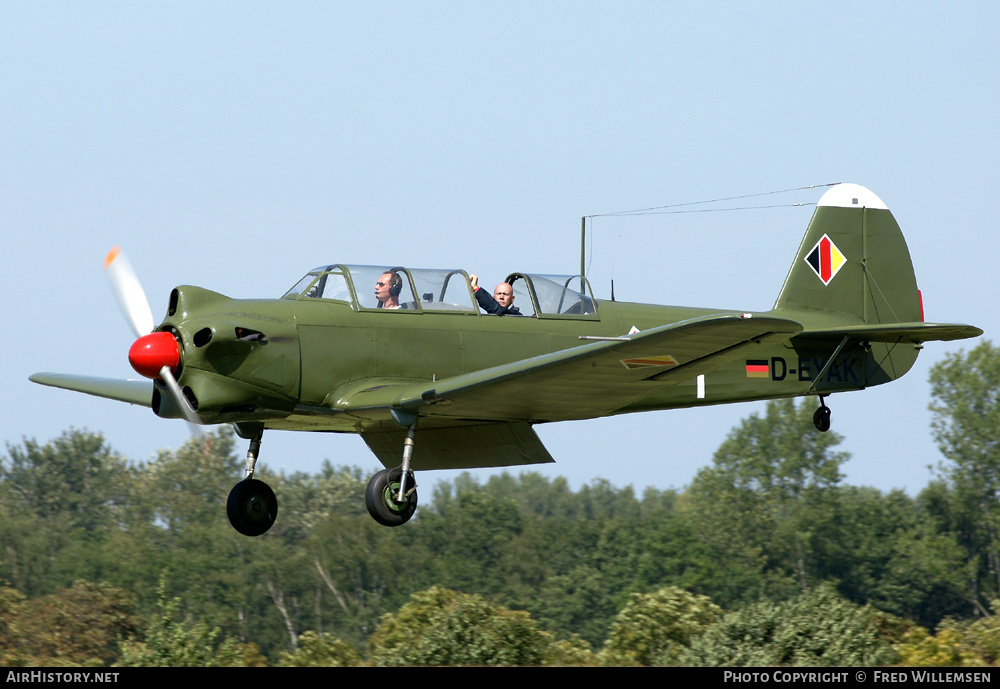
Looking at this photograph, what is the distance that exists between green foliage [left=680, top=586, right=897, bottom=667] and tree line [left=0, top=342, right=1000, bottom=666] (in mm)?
2283

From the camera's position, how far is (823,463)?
56.8m

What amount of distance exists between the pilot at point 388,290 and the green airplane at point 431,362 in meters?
0.01

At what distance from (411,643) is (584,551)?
23720mm

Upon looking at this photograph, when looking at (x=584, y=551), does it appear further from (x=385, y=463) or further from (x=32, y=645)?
(x=385, y=463)

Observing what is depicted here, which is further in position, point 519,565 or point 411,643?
point 519,565

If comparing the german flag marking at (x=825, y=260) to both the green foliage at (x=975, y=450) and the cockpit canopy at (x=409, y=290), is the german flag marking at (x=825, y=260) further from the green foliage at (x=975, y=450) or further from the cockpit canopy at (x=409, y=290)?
the green foliage at (x=975, y=450)

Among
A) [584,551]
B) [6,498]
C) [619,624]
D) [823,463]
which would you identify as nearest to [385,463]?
[619,624]

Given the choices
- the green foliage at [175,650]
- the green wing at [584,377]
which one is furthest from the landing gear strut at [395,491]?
the green foliage at [175,650]

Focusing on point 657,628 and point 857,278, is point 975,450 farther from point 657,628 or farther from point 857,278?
point 857,278

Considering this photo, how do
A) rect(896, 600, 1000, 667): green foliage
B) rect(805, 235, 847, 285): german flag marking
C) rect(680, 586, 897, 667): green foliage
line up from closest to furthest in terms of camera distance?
rect(805, 235, 847, 285): german flag marking → rect(896, 600, 1000, 667): green foliage → rect(680, 586, 897, 667): green foliage

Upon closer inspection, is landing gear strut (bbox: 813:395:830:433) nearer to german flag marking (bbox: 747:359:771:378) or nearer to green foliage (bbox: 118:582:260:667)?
german flag marking (bbox: 747:359:771:378)

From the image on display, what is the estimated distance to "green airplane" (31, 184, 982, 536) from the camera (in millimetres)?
9195

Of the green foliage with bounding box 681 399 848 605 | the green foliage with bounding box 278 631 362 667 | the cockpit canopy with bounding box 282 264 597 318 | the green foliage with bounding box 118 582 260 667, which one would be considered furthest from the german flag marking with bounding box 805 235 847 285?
the green foliage with bounding box 681 399 848 605

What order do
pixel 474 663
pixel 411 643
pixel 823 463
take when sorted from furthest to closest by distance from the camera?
pixel 823 463, pixel 411 643, pixel 474 663
